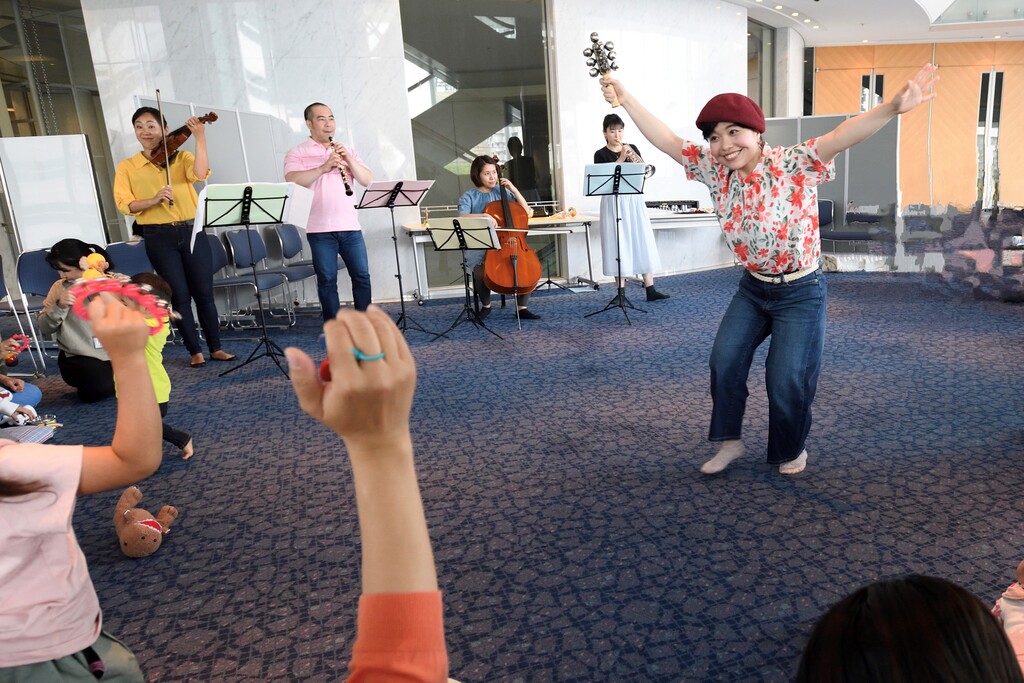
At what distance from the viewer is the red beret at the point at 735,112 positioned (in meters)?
2.62

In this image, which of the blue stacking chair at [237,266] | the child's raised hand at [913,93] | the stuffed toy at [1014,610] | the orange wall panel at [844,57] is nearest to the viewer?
the stuffed toy at [1014,610]

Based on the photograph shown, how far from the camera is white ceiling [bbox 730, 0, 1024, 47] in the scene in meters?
8.80

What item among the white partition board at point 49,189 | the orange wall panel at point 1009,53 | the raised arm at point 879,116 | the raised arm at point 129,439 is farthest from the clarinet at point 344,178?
the orange wall panel at point 1009,53

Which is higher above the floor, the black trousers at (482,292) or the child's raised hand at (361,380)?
the child's raised hand at (361,380)

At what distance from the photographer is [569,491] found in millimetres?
3008

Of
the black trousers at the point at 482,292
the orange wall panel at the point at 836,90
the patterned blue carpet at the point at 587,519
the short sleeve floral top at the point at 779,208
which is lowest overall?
the patterned blue carpet at the point at 587,519

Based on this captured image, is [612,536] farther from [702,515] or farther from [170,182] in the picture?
[170,182]

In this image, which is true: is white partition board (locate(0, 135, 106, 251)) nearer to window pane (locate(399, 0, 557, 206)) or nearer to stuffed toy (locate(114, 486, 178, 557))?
window pane (locate(399, 0, 557, 206))

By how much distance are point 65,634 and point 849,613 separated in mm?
1240

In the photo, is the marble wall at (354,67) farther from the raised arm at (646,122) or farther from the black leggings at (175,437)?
the raised arm at (646,122)

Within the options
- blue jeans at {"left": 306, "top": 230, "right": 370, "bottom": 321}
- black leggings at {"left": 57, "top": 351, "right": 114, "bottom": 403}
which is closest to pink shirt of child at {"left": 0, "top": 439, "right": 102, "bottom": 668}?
black leggings at {"left": 57, "top": 351, "right": 114, "bottom": 403}

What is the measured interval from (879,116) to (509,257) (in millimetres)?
3573

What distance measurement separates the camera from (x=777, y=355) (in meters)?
2.83

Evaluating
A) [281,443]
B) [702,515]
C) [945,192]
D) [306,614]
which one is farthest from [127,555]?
[945,192]
